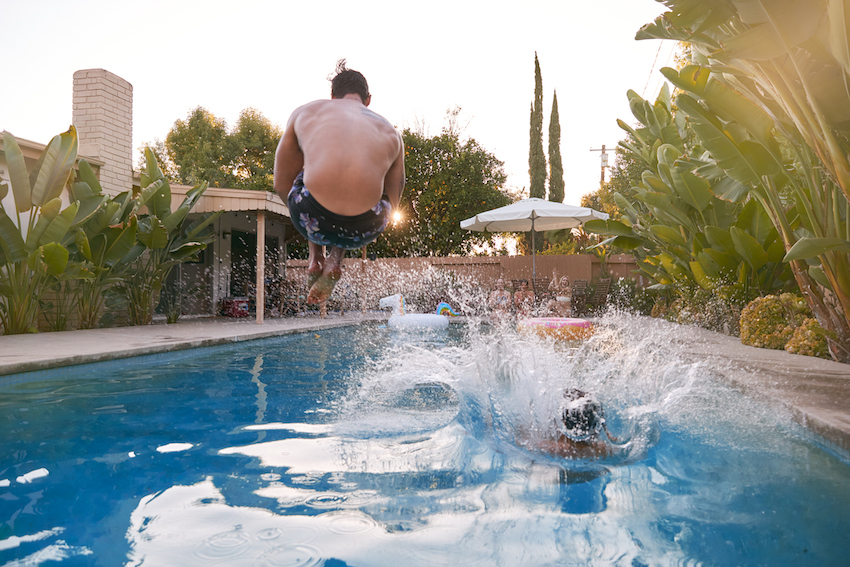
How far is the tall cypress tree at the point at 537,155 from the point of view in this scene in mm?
25391

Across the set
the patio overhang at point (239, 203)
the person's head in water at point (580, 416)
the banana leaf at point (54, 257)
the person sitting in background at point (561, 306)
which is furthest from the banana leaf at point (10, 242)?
the person sitting in background at point (561, 306)

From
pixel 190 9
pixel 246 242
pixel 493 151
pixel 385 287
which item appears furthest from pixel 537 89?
pixel 190 9

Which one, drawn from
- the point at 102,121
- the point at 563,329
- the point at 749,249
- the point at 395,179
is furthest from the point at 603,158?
the point at 395,179

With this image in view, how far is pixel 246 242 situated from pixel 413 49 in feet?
36.7

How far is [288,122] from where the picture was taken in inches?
110

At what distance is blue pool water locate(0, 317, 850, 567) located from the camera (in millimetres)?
1913

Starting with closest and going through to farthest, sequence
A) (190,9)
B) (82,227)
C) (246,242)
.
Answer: (190,9) → (82,227) → (246,242)

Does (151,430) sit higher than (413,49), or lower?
lower

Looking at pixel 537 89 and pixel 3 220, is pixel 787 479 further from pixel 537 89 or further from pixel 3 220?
pixel 537 89

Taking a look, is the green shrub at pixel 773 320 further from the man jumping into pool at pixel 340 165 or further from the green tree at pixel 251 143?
the green tree at pixel 251 143

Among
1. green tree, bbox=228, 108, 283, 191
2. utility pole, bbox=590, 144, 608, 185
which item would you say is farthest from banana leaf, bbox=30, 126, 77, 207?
utility pole, bbox=590, 144, 608, 185

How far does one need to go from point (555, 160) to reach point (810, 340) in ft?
72.2

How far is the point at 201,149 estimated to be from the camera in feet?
97.2

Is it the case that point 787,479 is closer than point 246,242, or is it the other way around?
point 787,479
